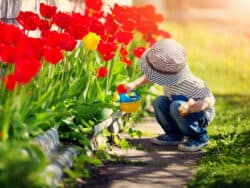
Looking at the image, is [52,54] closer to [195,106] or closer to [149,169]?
[149,169]

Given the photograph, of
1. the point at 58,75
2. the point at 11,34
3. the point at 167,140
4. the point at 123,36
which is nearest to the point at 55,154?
the point at 11,34

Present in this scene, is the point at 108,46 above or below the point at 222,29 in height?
above

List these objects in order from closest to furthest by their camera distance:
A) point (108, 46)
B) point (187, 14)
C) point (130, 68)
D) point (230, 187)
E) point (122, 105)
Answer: point (230, 187), point (108, 46), point (122, 105), point (130, 68), point (187, 14)

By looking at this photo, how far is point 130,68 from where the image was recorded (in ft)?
30.6

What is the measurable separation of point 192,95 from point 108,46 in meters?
0.96

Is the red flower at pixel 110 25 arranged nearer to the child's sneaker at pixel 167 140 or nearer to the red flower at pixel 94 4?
the red flower at pixel 94 4

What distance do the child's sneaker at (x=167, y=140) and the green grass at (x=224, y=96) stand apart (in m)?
0.32

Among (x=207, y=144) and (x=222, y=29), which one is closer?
(x=207, y=144)

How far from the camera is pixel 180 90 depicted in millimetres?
7102

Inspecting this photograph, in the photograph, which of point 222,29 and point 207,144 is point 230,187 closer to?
point 207,144

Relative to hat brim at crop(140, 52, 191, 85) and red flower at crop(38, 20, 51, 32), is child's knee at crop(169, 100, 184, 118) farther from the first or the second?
red flower at crop(38, 20, 51, 32)

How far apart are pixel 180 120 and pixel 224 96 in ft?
14.8

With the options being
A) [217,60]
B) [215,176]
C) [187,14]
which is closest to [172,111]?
[215,176]

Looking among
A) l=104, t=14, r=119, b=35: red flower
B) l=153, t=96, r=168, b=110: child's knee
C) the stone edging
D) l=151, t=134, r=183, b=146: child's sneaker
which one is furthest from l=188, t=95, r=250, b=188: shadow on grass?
l=104, t=14, r=119, b=35: red flower
